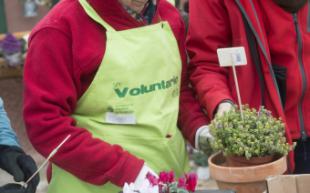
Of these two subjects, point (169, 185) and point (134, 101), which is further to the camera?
point (134, 101)

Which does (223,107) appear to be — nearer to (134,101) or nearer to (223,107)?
(223,107)

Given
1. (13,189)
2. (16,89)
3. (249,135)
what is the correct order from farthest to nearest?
(16,89)
(249,135)
(13,189)

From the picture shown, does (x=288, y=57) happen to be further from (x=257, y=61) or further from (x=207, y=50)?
(x=207, y=50)

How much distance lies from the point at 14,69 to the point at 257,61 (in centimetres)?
319

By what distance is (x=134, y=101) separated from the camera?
8.13 feet

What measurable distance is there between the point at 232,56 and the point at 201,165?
337 centimetres

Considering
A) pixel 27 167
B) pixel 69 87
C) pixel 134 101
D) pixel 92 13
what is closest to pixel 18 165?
pixel 27 167

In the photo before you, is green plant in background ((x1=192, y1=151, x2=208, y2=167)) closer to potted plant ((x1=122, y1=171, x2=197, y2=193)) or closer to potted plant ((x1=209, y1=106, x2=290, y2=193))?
potted plant ((x1=209, y1=106, x2=290, y2=193))

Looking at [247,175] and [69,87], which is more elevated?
[69,87]

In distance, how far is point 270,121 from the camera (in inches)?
93.4

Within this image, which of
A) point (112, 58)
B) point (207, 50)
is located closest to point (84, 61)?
point (112, 58)

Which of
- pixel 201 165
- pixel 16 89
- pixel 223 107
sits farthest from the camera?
pixel 201 165

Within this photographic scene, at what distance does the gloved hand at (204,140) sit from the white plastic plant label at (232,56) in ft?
0.82

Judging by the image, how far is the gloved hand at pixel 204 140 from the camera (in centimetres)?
258
